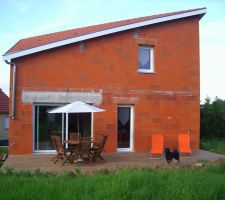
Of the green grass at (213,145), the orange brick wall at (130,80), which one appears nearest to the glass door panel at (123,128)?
the orange brick wall at (130,80)

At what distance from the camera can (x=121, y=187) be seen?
8.32 metres

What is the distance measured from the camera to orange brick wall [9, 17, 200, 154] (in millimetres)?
15805

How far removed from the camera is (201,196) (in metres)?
8.04

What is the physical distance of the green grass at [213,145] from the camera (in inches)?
720

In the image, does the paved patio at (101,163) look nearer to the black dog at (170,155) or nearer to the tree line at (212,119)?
the black dog at (170,155)

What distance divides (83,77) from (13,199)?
9.18 metres

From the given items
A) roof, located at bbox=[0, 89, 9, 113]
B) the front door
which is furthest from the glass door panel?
roof, located at bbox=[0, 89, 9, 113]

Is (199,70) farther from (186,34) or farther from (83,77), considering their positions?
(83,77)

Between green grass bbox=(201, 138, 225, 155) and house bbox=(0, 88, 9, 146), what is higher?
house bbox=(0, 88, 9, 146)

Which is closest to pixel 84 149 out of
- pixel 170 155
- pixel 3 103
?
pixel 170 155

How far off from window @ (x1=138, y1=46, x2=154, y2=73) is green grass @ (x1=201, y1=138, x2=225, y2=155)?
15.7 ft

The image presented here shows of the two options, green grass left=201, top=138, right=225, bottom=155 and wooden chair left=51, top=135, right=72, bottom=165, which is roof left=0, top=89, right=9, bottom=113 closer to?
green grass left=201, top=138, right=225, bottom=155

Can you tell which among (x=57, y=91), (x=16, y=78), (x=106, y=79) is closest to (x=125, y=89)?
(x=106, y=79)

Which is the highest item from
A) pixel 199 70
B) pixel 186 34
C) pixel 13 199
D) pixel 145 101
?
pixel 186 34
